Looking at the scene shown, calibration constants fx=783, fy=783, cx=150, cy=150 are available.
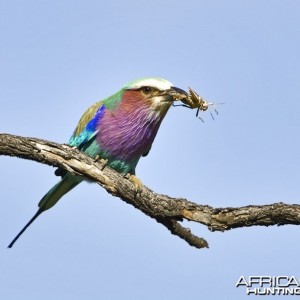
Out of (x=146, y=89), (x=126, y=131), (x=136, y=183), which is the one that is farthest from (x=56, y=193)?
(x=136, y=183)

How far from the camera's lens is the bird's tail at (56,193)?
802 centimetres

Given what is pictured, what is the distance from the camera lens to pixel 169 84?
7.36 meters

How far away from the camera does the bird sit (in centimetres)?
748

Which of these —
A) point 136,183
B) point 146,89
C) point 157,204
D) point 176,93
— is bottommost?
point 157,204

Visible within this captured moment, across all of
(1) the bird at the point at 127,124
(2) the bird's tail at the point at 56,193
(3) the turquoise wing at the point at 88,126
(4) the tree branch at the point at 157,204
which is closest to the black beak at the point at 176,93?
(1) the bird at the point at 127,124

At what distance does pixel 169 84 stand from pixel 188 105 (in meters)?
0.27

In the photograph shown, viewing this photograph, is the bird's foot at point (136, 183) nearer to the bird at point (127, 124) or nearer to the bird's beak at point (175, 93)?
the bird at point (127, 124)

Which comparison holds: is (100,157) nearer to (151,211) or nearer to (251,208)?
(151,211)

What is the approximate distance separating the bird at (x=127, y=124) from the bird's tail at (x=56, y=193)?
13cm

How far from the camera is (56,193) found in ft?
26.7

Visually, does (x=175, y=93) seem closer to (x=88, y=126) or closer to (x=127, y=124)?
(x=127, y=124)

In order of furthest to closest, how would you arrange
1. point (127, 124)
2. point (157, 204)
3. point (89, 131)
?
point (89, 131) < point (127, 124) < point (157, 204)

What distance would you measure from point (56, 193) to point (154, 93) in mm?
1566

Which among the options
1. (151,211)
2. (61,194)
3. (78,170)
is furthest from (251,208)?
(61,194)
